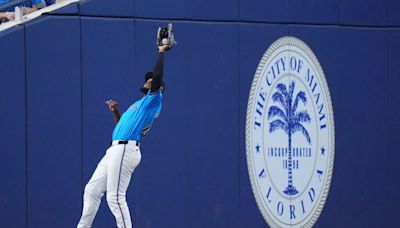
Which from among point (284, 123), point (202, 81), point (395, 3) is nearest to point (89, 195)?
point (202, 81)

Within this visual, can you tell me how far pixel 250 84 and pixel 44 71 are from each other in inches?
116

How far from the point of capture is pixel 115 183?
9.60 m

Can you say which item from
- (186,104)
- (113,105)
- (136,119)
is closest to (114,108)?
(113,105)

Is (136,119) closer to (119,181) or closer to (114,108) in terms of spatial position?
(114,108)

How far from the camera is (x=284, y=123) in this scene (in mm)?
12766

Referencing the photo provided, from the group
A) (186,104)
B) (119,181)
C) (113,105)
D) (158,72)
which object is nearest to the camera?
(158,72)

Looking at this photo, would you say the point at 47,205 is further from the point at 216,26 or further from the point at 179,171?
the point at 216,26

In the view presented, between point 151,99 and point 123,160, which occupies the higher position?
point 151,99

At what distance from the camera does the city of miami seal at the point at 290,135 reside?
1252 cm

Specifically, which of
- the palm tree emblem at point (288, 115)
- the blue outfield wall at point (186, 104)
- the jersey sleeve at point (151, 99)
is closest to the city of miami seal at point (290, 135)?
the palm tree emblem at point (288, 115)

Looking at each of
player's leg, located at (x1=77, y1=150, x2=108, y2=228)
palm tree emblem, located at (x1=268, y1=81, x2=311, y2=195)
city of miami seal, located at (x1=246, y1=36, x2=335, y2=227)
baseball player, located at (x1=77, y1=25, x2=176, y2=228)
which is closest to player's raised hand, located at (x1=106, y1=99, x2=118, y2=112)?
baseball player, located at (x1=77, y1=25, x2=176, y2=228)

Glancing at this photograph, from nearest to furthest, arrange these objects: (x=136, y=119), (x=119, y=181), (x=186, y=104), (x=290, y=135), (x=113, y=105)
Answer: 1. (x=119, y=181)
2. (x=136, y=119)
3. (x=113, y=105)
4. (x=186, y=104)
5. (x=290, y=135)

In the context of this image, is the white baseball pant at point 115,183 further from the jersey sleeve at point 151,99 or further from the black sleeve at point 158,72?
the black sleeve at point 158,72

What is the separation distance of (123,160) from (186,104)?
223 centimetres
